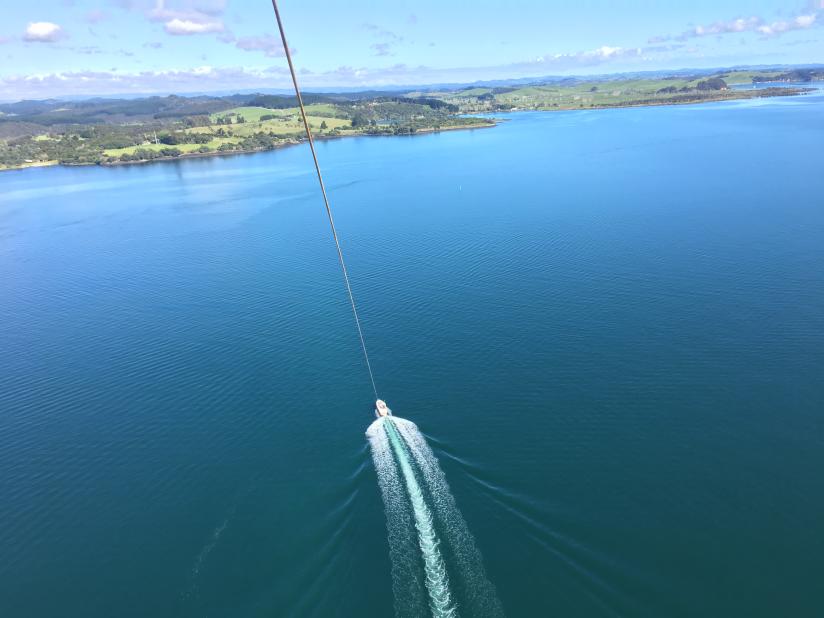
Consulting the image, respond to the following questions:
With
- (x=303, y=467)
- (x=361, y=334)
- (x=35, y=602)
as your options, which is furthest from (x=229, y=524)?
(x=361, y=334)

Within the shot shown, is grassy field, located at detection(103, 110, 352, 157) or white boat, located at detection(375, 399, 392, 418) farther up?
grassy field, located at detection(103, 110, 352, 157)

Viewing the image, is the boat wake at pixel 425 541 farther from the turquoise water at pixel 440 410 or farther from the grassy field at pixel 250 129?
the grassy field at pixel 250 129

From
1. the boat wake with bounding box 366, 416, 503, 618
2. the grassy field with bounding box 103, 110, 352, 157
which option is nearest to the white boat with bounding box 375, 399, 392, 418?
the boat wake with bounding box 366, 416, 503, 618

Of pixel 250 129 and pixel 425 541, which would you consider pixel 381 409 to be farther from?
pixel 250 129

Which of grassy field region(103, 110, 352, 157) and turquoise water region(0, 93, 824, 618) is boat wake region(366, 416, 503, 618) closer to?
turquoise water region(0, 93, 824, 618)

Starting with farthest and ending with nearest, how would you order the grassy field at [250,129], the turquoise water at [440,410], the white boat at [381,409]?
the grassy field at [250,129], the white boat at [381,409], the turquoise water at [440,410]

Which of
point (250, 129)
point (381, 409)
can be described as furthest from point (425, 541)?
point (250, 129)

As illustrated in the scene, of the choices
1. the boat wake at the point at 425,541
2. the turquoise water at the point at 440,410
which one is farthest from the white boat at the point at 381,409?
the boat wake at the point at 425,541

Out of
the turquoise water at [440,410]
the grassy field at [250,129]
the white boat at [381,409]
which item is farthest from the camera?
the grassy field at [250,129]
